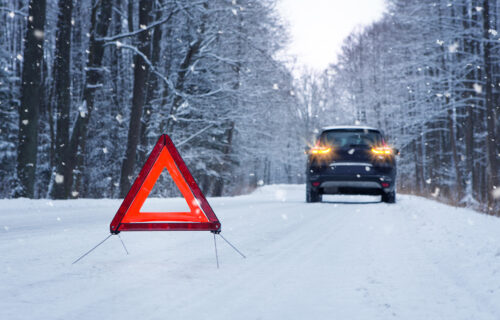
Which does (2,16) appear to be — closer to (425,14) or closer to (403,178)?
(425,14)

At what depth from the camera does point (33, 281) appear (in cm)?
444

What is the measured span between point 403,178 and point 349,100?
29.9ft

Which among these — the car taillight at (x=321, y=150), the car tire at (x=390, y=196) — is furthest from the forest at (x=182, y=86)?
the car taillight at (x=321, y=150)

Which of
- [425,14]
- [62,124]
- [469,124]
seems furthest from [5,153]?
[469,124]

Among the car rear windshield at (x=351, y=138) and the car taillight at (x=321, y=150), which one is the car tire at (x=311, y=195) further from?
the car rear windshield at (x=351, y=138)

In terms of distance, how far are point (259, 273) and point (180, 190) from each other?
3.55 feet

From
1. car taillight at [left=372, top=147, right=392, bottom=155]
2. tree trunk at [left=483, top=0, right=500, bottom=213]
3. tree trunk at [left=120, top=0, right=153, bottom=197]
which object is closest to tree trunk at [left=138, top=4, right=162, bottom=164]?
tree trunk at [left=120, top=0, right=153, bottom=197]

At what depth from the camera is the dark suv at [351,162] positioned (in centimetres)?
1377

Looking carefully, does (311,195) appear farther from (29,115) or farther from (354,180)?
(29,115)

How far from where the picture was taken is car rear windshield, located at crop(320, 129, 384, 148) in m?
14.0

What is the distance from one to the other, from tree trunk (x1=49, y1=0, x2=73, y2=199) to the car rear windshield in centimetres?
873

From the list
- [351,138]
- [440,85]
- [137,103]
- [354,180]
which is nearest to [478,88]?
[440,85]

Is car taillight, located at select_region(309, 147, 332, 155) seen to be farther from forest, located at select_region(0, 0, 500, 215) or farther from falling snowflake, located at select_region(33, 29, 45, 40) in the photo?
falling snowflake, located at select_region(33, 29, 45, 40)

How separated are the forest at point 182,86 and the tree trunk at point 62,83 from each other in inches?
1.6
